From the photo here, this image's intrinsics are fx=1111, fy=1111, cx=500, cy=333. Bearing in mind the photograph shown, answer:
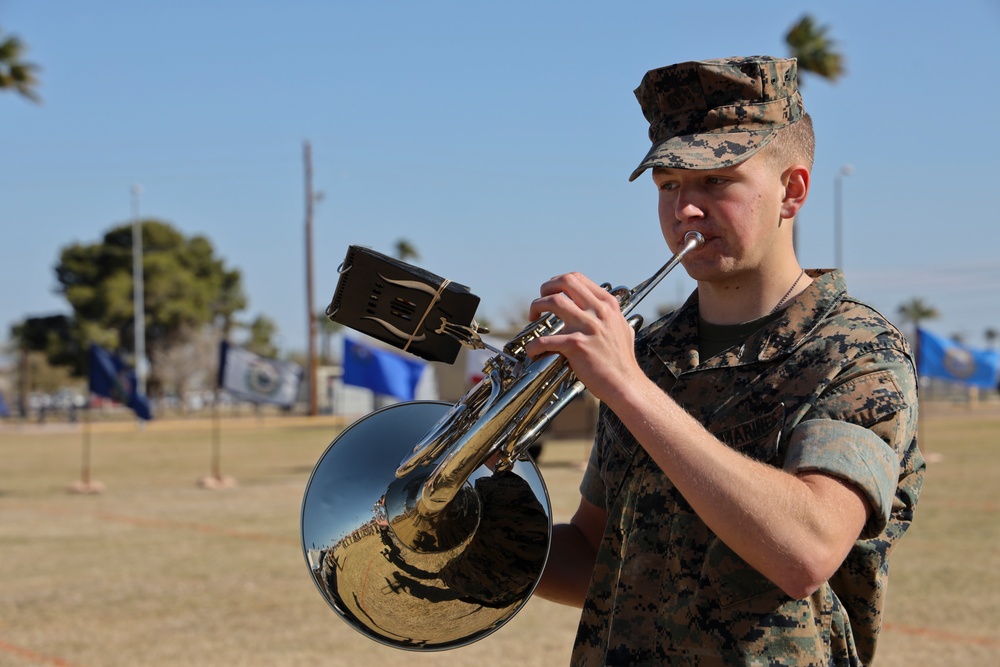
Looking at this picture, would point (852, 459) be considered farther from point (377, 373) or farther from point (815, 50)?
point (815, 50)

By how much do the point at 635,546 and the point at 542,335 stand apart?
470 millimetres

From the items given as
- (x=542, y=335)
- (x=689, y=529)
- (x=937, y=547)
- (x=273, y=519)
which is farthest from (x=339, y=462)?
(x=273, y=519)

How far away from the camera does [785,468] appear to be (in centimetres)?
196

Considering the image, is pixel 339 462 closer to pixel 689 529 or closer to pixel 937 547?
pixel 689 529

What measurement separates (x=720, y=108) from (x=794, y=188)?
22 centimetres

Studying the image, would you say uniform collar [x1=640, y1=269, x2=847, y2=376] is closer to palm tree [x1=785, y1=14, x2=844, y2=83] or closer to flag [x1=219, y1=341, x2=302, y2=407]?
flag [x1=219, y1=341, x2=302, y2=407]

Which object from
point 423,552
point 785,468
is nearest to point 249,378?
point 423,552

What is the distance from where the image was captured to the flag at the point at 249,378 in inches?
947

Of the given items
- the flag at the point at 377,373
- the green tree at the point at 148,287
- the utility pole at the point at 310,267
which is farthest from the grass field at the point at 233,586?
the green tree at the point at 148,287

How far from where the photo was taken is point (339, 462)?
2.60 metres

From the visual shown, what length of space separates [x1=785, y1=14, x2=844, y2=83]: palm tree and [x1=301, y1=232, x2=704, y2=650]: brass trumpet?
32.7m

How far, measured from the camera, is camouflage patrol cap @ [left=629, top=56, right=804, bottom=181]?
216cm

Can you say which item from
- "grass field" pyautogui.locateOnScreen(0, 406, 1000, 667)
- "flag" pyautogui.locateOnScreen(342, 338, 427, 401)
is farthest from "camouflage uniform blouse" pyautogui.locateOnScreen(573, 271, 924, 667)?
"flag" pyautogui.locateOnScreen(342, 338, 427, 401)

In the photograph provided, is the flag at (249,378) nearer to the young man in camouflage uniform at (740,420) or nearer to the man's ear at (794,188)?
the young man in camouflage uniform at (740,420)
